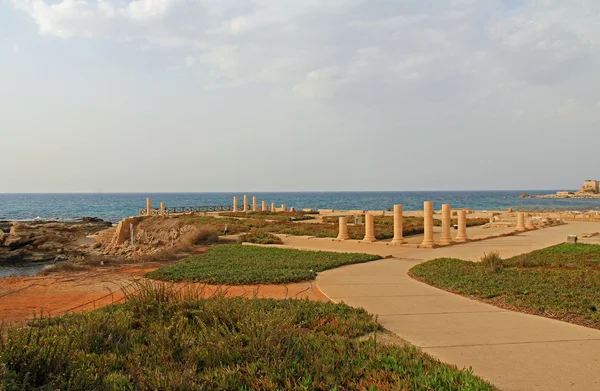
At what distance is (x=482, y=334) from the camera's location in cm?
658

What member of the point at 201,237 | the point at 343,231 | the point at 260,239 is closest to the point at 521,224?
the point at 343,231

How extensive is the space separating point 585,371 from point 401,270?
Result: 7.97 meters

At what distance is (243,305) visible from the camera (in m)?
6.80

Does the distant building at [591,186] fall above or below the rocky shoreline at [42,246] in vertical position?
above

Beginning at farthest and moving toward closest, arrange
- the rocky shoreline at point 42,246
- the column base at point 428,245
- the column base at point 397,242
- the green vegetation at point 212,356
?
1. the rocky shoreline at point 42,246
2. the column base at point 397,242
3. the column base at point 428,245
4. the green vegetation at point 212,356

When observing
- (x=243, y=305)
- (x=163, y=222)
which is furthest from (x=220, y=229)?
(x=243, y=305)

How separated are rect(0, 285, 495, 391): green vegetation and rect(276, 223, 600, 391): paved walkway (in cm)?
65

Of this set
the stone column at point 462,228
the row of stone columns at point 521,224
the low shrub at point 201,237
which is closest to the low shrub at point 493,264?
the stone column at point 462,228

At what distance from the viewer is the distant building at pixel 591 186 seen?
445 ft

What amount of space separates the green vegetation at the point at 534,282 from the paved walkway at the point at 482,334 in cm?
46

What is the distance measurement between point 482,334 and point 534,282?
4.48m

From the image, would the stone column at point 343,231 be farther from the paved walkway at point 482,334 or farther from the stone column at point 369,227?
the paved walkway at point 482,334

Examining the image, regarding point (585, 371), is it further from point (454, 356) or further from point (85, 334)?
point (85, 334)

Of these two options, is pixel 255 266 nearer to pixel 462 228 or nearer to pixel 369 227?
pixel 369 227
